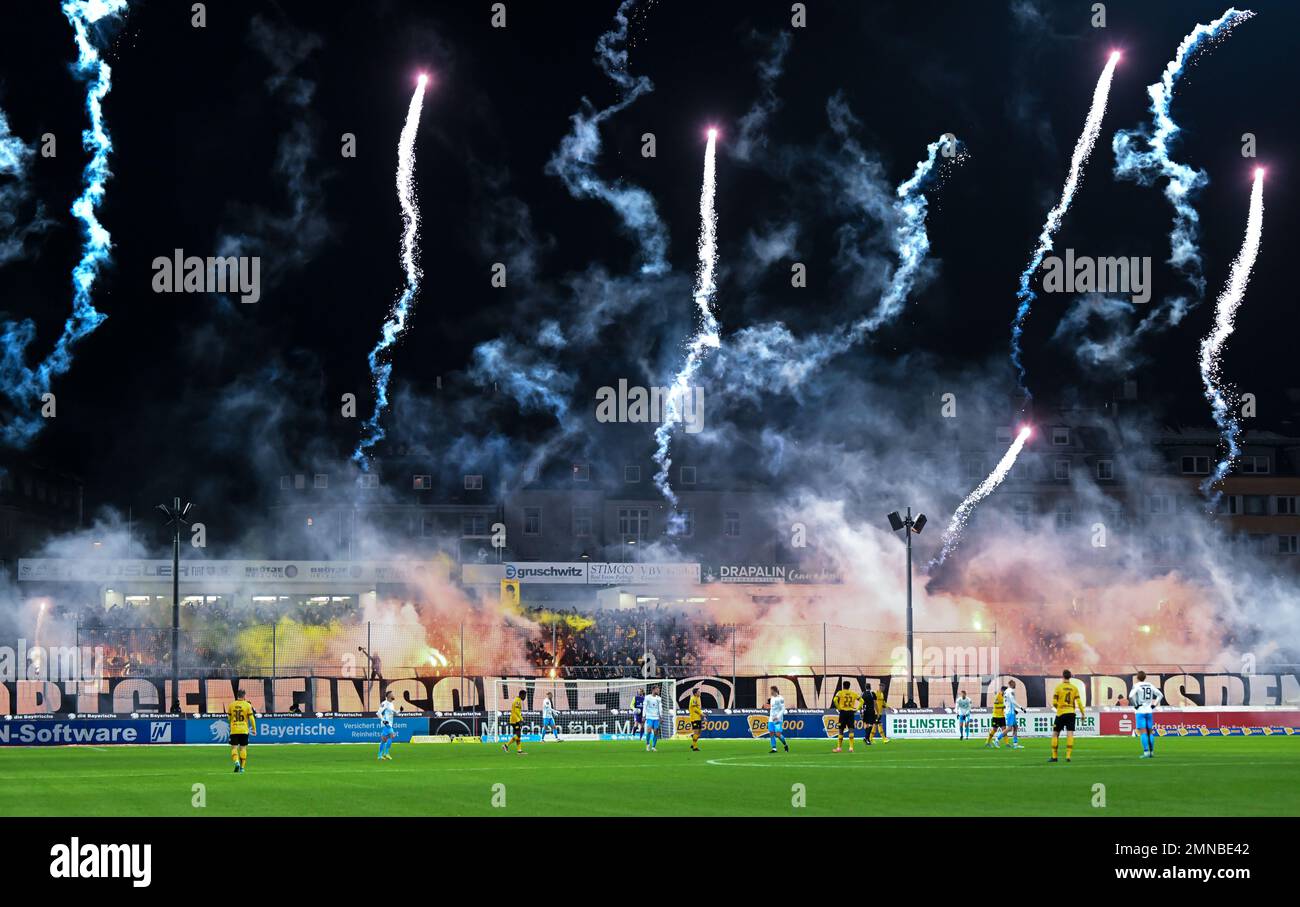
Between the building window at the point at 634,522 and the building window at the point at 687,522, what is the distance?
224 cm

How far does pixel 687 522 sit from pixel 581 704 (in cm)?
4742

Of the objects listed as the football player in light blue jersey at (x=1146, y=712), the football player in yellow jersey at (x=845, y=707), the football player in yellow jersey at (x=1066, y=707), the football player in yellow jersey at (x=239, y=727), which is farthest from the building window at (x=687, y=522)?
the football player in yellow jersey at (x=239, y=727)

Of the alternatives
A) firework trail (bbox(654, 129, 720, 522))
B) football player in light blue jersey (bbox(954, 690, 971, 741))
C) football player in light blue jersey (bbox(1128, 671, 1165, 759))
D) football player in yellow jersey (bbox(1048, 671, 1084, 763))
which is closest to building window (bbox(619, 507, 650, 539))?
firework trail (bbox(654, 129, 720, 522))

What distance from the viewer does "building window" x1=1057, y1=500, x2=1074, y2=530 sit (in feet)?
356

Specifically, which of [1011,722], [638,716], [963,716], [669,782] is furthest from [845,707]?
[669,782]

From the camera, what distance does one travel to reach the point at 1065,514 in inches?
4309

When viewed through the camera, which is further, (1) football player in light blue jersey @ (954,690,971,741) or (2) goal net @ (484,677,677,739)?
(2) goal net @ (484,677,677,739)

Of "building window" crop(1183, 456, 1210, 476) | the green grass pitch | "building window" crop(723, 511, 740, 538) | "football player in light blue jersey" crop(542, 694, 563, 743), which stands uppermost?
"building window" crop(1183, 456, 1210, 476)

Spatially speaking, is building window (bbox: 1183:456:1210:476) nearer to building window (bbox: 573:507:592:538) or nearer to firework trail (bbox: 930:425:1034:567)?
firework trail (bbox: 930:425:1034:567)

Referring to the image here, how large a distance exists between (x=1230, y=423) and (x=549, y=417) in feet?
160

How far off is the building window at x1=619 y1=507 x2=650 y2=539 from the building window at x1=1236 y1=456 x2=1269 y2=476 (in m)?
41.5

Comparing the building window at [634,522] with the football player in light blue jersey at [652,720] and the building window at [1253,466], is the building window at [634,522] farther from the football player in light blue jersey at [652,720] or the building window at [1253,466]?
the football player in light blue jersey at [652,720]

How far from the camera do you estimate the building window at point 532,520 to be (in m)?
108

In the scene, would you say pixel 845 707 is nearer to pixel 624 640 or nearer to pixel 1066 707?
pixel 1066 707
